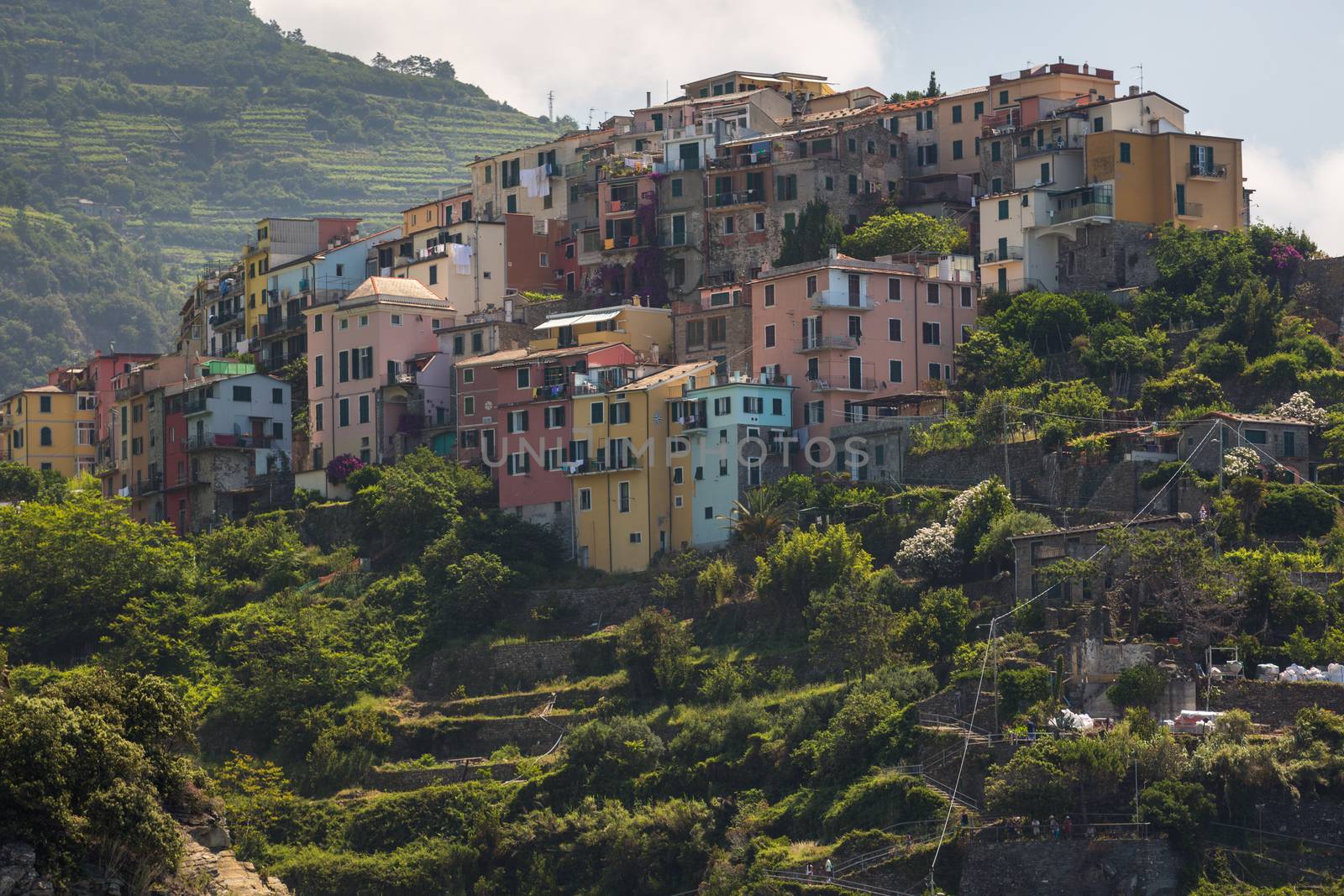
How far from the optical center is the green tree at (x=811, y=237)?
302 feet

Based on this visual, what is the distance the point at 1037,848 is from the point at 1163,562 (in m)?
9.19

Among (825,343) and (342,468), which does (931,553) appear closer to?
(825,343)

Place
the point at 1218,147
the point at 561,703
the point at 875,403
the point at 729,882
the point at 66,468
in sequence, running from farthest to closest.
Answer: the point at 66,468, the point at 1218,147, the point at 875,403, the point at 561,703, the point at 729,882

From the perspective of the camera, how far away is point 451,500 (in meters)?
86.1

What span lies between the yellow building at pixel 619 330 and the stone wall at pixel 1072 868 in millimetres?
33667

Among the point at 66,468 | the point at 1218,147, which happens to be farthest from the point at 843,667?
the point at 66,468

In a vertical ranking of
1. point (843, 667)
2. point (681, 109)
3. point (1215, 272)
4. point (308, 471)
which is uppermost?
point (681, 109)

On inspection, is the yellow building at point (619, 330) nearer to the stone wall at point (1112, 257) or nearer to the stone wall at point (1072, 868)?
the stone wall at point (1112, 257)

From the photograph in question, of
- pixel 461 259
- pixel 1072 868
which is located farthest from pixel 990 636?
pixel 461 259

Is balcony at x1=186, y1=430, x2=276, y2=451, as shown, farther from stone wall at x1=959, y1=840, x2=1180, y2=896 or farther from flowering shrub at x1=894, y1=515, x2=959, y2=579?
stone wall at x1=959, y1=840, x2=1180, y2=896

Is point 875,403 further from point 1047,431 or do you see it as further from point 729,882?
point 729,882

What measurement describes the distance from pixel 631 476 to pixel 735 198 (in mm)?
18102

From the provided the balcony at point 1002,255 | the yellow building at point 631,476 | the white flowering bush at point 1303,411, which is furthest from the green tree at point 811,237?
the white flowering bush at point 1303,411

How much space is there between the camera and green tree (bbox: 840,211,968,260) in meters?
90.2
